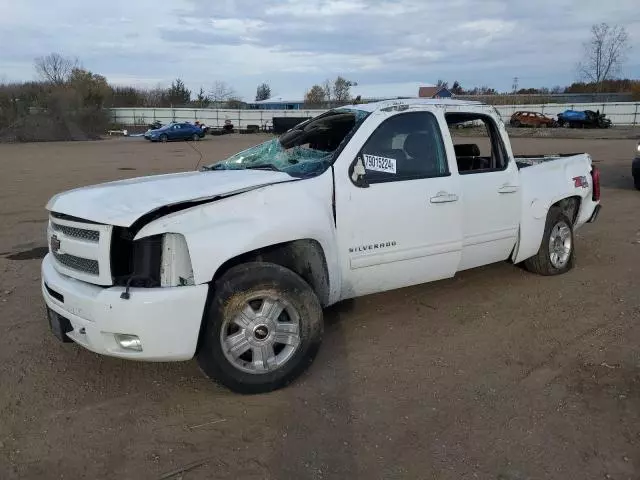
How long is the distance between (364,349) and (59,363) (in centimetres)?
226

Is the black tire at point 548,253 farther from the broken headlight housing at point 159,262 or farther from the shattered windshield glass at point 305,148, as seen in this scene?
the broken headlight housing at point 159,262

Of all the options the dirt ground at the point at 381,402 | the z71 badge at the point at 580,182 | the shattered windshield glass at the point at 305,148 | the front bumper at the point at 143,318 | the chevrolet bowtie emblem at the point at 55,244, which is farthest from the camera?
the z71 badge at the point at 580,182

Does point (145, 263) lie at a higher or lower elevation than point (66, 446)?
higher

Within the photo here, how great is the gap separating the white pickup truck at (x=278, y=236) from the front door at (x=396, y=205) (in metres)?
0.01

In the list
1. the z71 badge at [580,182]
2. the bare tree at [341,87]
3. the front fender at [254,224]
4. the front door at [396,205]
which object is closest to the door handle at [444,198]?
the front door at [396,205]

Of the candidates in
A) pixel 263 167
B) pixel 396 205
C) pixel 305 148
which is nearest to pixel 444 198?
pixel 396 205

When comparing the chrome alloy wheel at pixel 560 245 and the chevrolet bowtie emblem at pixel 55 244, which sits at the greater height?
the chevrolet bowtie emblem at pixel 55 244

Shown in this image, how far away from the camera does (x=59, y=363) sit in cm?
415

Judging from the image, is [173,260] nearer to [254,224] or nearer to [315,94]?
[254,224]

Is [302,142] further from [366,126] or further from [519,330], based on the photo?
[519,330]

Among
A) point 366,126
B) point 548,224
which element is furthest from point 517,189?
point 366,126

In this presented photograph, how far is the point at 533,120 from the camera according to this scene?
51.9 metres

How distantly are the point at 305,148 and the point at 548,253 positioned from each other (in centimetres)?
283

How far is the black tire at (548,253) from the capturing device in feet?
19.0
